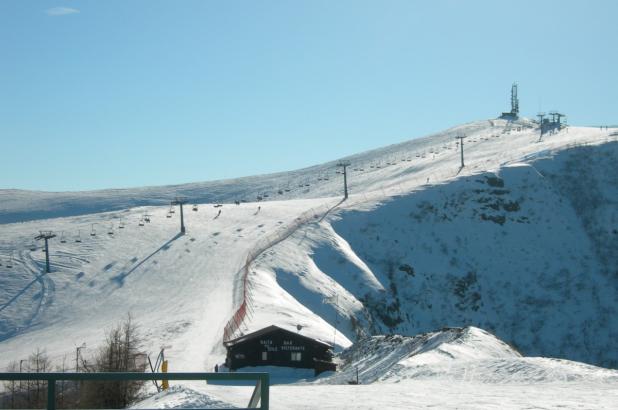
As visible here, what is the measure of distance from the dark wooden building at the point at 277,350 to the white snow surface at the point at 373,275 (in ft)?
4.52

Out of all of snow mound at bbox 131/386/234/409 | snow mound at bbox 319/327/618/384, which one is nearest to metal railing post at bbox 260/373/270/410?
snow mound at bbox 131/386/234/409

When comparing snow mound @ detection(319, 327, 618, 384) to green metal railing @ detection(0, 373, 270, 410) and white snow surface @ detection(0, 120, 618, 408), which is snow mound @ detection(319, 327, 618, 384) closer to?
white snow surface @ detection(0, 120, 618, 408)

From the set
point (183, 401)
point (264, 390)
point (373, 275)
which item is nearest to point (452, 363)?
point (183, 401)

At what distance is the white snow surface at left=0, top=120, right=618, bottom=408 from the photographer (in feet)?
151

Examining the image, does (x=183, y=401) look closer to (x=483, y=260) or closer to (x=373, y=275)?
(x=373, y=275)

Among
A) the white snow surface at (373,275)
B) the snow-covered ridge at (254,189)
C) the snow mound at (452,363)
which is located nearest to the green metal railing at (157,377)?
the snow mound at (452,363)

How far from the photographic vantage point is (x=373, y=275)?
68438 millimetres

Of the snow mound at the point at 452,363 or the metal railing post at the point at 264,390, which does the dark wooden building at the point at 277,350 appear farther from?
the metal railing post at the point at 264,390

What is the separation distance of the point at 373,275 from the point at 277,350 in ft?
94.4

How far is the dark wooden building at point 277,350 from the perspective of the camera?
132ft

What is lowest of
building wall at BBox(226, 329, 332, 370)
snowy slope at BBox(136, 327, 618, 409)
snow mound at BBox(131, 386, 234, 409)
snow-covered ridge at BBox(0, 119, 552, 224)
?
building wall at BBox(226, 329, 332, 370)

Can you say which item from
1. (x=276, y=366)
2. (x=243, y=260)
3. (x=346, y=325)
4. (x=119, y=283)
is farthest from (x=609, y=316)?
(x=119, y=283)

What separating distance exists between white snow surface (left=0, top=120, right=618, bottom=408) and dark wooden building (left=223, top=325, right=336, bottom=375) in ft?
4.52

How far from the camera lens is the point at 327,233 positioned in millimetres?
76000
